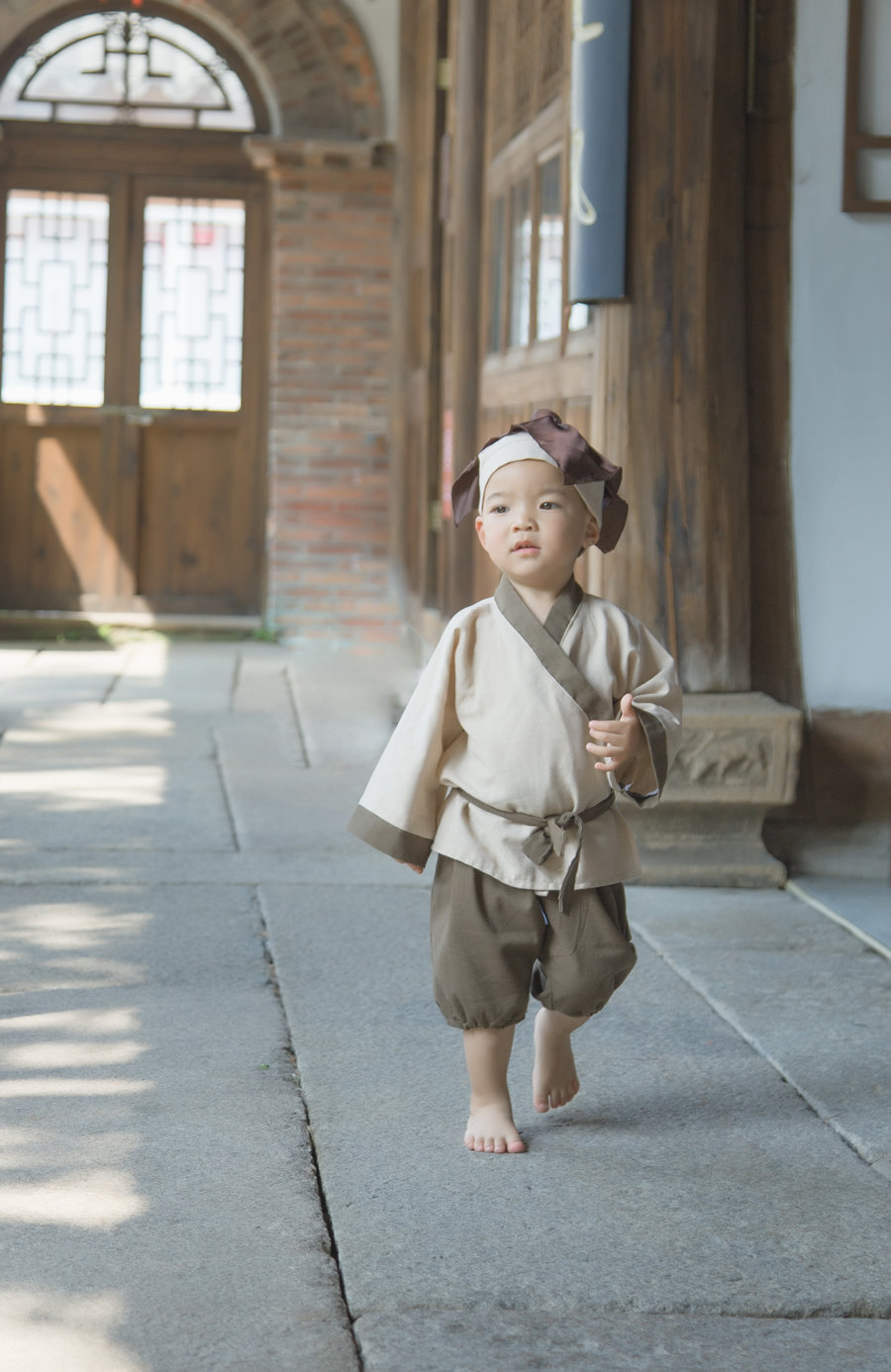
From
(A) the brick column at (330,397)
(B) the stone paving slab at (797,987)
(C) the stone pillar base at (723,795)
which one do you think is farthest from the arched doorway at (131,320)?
(B) the stone paving slab at (797,987)

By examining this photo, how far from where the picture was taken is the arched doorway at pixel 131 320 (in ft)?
27.9

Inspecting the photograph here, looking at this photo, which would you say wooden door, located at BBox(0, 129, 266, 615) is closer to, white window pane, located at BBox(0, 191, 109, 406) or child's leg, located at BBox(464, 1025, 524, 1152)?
white window pane, located at BBox(0, 191, 109, 406)

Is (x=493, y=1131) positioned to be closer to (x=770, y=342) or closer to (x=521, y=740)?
(x=521, y=740)

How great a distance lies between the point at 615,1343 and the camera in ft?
6.08

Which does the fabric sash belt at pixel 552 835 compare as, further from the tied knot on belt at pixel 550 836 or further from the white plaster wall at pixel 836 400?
the white plaster wall at pixel 836 400

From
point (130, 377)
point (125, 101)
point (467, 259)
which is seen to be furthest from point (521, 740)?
point (125, 101)

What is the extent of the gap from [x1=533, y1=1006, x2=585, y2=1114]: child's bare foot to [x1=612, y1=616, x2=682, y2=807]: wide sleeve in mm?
372

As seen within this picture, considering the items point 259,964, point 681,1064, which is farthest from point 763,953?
point 259,964

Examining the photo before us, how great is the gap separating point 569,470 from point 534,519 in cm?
9

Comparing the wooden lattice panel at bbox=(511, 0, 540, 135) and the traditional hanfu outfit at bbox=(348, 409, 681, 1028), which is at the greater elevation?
the wooden lattice panel at bbox=(511, 0, 540, 135)

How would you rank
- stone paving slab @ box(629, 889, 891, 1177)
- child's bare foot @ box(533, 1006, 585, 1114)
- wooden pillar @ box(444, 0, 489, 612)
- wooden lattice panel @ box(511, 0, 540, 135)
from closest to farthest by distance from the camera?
child's bare foot @ box(533, 1006, 585, 1114) → stone paving slab @ box(629, 889, 891, 1177) → wooden lattice panel @ box(511, 0, 540, 135) → wooden pillar @ box(444, 0, 489, 612)

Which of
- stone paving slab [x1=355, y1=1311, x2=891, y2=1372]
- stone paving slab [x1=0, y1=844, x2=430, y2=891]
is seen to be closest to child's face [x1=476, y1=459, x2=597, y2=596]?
stone paving slab [x1=355, y1=1311, x2=891, y2=1372]

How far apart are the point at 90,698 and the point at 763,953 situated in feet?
12.8

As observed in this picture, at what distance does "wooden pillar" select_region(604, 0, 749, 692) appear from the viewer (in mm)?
3887
